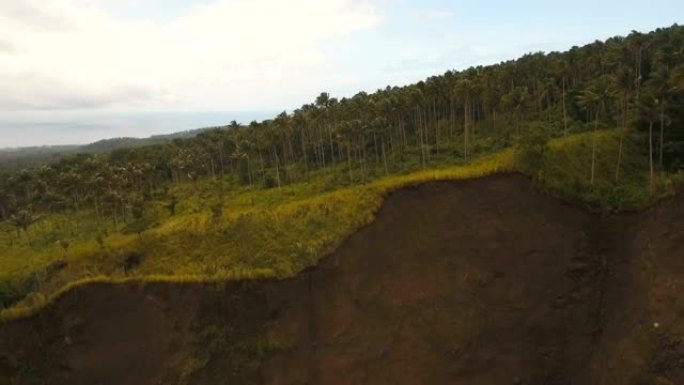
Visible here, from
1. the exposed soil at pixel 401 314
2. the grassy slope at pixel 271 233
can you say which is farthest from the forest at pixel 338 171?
the exposed soil at pixel 401 314

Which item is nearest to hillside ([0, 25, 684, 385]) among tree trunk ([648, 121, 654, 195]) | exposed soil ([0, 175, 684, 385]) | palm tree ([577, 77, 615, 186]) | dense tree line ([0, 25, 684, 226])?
exposed soil ([0, 175, 684, 385])

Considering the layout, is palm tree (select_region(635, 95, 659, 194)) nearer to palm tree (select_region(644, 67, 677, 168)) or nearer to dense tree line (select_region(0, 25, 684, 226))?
palm tree (select_region(644, 67, 677, 168))

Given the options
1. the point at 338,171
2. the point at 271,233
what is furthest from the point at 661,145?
the point at 338,171

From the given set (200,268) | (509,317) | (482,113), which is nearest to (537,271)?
(509,317)

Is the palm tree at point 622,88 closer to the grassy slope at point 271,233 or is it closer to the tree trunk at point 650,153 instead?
the grassy slope at point 271,233

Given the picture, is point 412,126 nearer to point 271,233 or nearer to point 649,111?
point 649,111

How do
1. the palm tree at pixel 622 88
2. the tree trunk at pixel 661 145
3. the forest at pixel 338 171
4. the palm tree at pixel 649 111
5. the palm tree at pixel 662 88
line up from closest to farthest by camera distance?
the palm tree at pixel 662 88 < the palm tree at pixel 649 111 < the forest at pixel 338 171 < the tree trunk at pixel 661 145 < the palm tree at pixel 622 88
